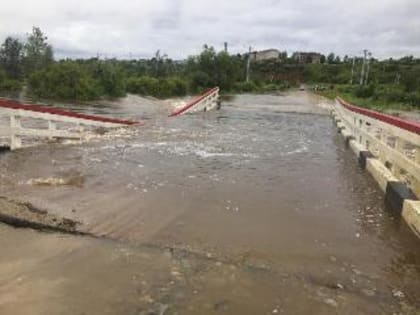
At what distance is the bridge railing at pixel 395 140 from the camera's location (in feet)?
20.2

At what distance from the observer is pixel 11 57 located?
59.8 m

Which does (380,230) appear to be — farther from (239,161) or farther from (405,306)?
(239,161)

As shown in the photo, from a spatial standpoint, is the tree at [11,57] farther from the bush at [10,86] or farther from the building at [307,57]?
the building at [307,57]

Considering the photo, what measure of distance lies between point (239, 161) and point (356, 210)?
3334 millimetres

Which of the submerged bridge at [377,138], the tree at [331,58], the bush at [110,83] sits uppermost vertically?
the tree at [331,58]

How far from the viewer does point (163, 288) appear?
3.71 m

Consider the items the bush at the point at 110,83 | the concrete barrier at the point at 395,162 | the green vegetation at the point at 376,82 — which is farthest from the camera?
the green vegetation at the point at 376,82

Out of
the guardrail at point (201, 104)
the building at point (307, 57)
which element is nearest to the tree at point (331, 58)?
the building at point (307, 57)

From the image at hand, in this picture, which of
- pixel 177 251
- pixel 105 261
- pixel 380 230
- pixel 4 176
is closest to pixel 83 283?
pixel 105 261

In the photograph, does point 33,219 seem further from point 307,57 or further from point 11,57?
point 307,57

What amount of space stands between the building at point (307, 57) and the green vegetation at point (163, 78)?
2066 cm

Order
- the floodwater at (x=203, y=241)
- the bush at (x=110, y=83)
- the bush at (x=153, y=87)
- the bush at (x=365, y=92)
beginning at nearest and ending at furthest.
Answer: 1. the floodwater at (x=203, y=241)
2. the bush at (x=110, y=83)
3. the bush at (x=365, y=92)
4. the bush at (x=153, y=87)

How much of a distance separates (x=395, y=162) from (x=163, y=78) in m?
52.7

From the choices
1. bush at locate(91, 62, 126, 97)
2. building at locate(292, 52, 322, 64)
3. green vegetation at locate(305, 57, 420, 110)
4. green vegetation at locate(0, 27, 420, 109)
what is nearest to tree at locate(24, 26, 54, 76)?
green vegetation at locate(0, 27, 420, 109)
